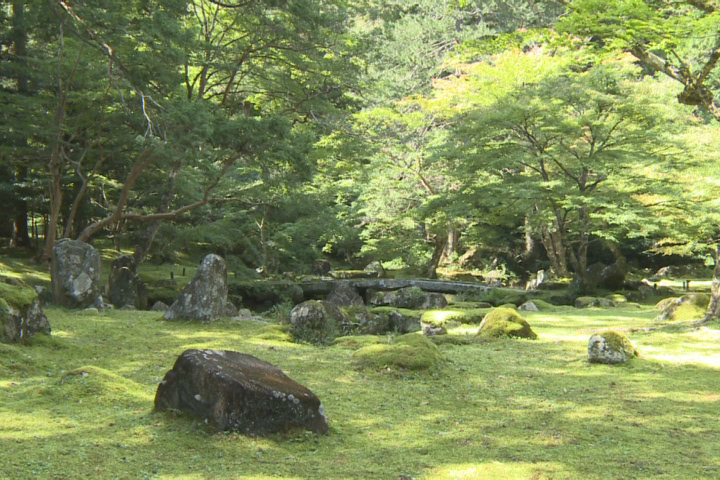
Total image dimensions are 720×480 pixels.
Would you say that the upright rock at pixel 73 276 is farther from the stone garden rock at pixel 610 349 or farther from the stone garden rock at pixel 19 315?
the stone garden rock at pixel 610 349

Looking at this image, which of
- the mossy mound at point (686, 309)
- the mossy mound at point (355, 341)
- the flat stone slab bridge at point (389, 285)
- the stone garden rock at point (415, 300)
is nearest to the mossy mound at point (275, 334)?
the mossy mound at point (355, 341)

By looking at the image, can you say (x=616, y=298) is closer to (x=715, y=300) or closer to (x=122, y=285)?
(x=715, y=300)

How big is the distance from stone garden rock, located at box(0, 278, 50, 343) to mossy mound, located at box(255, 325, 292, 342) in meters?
3.09

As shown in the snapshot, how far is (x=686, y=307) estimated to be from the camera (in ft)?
42.1

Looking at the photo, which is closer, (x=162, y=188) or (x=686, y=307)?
(x=686, y=307)

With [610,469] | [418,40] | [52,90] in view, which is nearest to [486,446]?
[610,469]

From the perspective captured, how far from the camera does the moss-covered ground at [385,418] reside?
363cm

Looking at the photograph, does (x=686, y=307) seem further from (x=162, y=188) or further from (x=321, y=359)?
(x=162, y=188)

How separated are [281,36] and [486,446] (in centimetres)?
1309

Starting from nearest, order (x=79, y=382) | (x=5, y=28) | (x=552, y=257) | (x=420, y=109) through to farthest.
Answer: (x=79, y=382) < (x=5, y=28) < (x=552, y=257) < (x=420, y=109)

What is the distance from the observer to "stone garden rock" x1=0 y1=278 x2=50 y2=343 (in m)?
6.15

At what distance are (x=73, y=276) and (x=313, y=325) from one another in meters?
5.28

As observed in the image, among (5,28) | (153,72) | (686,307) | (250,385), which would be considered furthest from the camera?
(5,28)

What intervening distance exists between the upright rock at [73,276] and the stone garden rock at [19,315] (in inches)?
178
